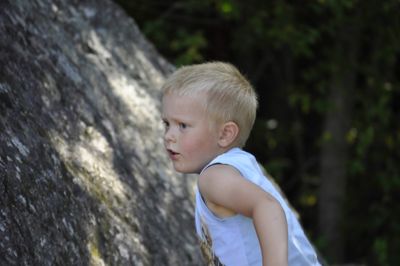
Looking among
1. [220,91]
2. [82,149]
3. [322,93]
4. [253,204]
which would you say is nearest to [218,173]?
[253,204]

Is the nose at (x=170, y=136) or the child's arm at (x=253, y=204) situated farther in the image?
the nose at (x=170, y=136)

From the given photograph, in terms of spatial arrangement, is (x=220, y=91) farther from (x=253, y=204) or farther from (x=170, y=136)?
(x=253, y=204)

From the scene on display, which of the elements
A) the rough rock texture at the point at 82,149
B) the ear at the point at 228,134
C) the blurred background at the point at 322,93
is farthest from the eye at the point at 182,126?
the blurred background at the point at 322,93

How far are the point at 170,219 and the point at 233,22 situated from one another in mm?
4055

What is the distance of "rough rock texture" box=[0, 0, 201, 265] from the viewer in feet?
10.1

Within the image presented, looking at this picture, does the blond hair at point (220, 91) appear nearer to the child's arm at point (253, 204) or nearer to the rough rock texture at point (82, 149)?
the child's arm at point (253, 204)

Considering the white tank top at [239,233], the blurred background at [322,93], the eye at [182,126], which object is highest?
the eye at [182,126]

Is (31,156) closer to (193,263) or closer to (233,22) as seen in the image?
(193,263)

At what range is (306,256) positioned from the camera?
300 centimetres

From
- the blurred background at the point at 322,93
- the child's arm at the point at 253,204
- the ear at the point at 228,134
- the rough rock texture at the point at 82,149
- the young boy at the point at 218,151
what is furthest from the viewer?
the blurred background at the point at 322,93

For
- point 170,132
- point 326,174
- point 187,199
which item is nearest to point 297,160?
point 326,174

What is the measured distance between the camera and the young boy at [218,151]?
2.84 metres

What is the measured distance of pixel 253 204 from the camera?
2.69 m

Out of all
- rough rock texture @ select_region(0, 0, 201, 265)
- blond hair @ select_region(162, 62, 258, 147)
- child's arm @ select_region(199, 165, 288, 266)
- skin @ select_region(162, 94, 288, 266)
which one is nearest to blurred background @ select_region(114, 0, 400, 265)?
Result: rough rock texture @ select_region(0, 0, 201, 265)
